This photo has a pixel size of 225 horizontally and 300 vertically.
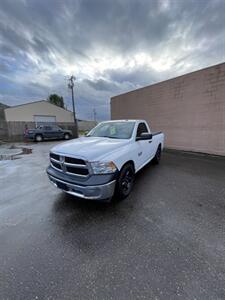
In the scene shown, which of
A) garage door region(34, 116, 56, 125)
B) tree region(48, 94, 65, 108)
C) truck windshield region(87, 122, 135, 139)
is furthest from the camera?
tree region(48, 94, 65, 108)

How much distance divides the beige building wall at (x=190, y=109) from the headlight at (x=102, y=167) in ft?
22.7

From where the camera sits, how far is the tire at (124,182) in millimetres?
2846

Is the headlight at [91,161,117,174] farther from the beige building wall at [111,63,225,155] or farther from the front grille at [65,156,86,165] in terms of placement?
the beige building wall at [111,63,225,155]

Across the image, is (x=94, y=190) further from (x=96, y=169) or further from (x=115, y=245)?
(x=115, y=245)

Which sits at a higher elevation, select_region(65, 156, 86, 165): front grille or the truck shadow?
select_region(65, 156, 86, 165): front grille

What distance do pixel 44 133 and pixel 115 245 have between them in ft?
49.4

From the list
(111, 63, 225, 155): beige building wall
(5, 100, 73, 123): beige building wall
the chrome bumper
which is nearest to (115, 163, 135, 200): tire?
the chrome bumper

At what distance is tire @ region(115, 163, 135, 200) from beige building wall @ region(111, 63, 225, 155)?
6147 mm

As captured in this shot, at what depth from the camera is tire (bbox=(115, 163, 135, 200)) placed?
285cm

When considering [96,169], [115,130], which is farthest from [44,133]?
Answer: [96,169]

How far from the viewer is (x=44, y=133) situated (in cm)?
1491

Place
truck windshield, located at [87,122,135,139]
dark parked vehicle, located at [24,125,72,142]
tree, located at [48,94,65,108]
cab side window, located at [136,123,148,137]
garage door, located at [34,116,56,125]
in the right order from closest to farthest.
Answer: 1. truck windshield, located at [87,122,135,139]
2. cab side window, located at [136,123,148,137]
3. dark parked vehicle, located at [24,125,72,142]
4. garage door, located at [34,116,56,125]
5. tree, located at [48,94,65,108]

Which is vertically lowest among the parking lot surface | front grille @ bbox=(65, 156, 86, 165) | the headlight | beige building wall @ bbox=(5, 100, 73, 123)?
the parking lot surface

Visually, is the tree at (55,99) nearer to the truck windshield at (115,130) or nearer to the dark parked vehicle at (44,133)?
the dark parked vehicle at (44,133)
